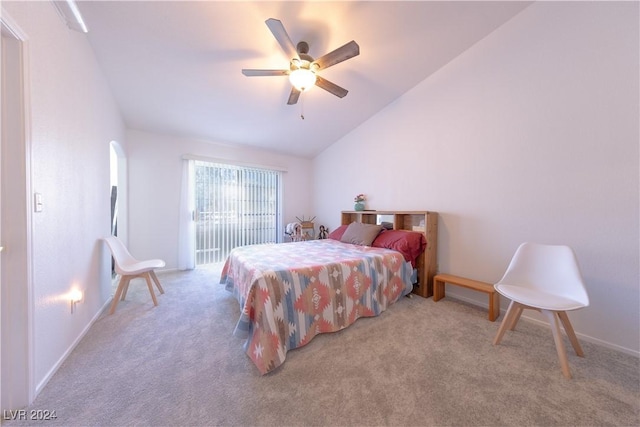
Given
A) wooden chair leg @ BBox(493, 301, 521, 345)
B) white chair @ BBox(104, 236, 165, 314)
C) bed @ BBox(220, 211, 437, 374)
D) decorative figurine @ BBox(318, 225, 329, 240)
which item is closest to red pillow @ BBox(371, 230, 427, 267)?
bed @ BBox(220, 211, 437, 374)

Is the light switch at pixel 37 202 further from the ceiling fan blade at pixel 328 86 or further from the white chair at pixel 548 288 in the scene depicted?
the white chair at pixel 548 288

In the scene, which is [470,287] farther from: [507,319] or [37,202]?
[37,202]

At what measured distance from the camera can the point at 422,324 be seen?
213cm

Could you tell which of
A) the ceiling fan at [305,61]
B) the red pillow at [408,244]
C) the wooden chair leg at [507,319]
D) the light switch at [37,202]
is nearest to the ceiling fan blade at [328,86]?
the ceiling fan at [305,61]

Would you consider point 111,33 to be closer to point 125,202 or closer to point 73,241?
point 73,241

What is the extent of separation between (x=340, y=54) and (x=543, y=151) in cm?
217

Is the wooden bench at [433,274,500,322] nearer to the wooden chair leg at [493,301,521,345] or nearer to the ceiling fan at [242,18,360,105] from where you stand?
the wooden chair leg at [493,301,521,345]

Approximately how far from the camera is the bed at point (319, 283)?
1638 mm

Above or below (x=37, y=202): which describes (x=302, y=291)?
below

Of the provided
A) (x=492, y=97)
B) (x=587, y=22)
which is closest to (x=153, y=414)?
(x=492, y=97)

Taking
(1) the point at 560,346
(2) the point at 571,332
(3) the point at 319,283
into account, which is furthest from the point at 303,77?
(2) the point at 571,332

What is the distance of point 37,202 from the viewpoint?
131 centimetres

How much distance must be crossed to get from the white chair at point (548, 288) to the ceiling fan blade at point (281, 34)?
106 inches

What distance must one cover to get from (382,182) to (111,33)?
3628mm
